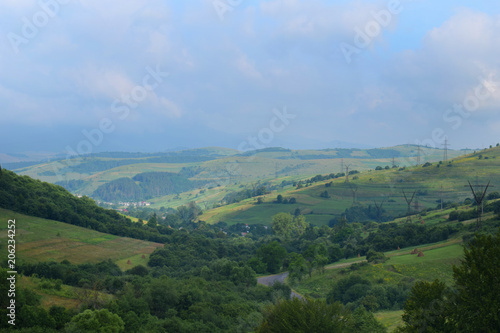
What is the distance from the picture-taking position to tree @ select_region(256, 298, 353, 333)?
27.5 metres

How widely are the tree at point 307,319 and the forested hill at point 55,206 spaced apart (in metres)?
80.3

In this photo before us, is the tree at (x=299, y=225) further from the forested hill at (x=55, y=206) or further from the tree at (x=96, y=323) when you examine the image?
the tree at (x=96, y=323)

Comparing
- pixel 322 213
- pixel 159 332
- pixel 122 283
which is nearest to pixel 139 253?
pixel 122 283

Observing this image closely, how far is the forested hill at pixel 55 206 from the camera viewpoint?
90062 mm

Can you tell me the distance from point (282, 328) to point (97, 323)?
1472 cm

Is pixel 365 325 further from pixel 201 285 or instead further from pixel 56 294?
pixel 56 294

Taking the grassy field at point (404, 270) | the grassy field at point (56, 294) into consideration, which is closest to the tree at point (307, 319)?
the grassy field at point (56, 294)

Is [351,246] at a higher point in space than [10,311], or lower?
lower

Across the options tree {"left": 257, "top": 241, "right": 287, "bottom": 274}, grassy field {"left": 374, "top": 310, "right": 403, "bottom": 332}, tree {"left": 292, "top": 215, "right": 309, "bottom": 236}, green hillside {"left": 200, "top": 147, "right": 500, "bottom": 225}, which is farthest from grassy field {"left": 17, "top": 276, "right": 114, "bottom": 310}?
green hillside {"left": 200, "top": 147, "right": 500, "bottom": 225}

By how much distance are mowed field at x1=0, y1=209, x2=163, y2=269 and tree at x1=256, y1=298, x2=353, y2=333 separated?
4860cm

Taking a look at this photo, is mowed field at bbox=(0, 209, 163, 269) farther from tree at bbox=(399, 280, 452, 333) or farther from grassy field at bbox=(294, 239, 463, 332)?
tree at bbox=(399, 280, 452, 333)

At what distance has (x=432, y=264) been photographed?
209 feet

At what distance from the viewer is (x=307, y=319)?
28.0m

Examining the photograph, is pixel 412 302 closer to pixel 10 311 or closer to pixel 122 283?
pixel 10 311
